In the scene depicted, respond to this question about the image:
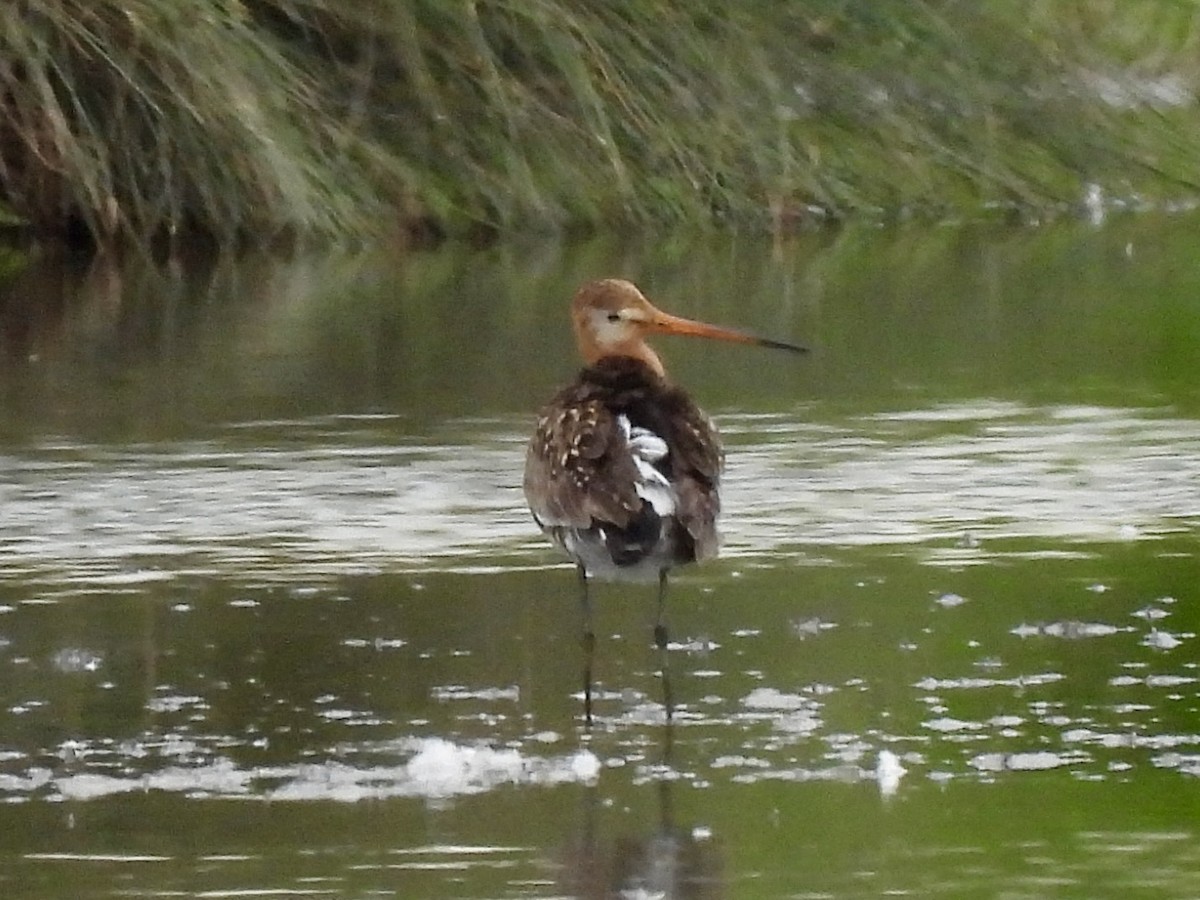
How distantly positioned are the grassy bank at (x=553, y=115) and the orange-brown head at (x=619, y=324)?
10.5m

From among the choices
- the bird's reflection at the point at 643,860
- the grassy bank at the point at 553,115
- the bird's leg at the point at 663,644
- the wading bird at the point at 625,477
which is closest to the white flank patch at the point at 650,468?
the wading bird at the point at 625,477

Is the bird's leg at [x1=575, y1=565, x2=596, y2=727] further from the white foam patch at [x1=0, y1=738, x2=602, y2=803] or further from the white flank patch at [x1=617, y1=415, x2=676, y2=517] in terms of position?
the white foam patch at [x1=0, y1=738, x2=602, y2=803]

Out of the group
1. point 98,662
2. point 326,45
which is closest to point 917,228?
point 326,45

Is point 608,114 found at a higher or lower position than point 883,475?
higher

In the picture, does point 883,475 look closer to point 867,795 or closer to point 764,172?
point 867,795

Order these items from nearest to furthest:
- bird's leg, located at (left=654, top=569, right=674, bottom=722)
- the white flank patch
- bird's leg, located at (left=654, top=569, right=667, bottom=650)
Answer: the white flank patch, bird's leg, located at (left=654, top=569, right=674, bottom=722), bird's leg, located at (left=654, top=569, right=667, bottom=650)

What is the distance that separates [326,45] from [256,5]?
1.86 feet

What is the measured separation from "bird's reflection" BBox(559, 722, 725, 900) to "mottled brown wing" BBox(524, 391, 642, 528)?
105 cm

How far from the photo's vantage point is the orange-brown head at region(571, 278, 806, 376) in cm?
827

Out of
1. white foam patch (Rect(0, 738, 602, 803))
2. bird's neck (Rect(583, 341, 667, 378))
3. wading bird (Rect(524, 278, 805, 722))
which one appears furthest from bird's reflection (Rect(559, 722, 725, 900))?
bird's neck (Rect(583, 341, 667, 378))

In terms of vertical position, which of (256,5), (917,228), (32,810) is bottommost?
(32,810)

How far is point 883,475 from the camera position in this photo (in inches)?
424

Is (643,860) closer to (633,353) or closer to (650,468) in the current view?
(650,468)

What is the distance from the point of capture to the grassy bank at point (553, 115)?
62.7 ft
